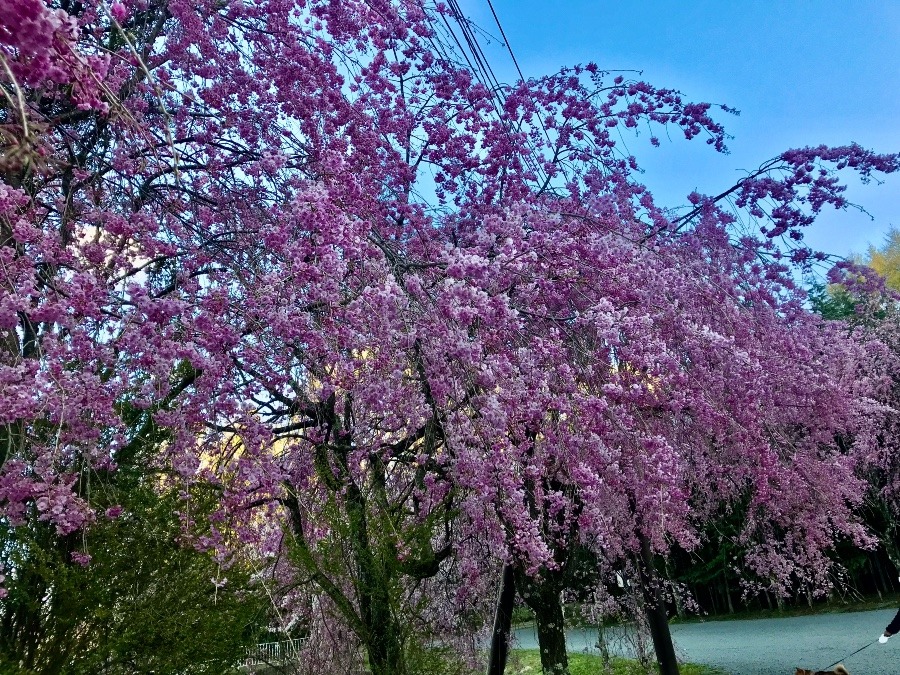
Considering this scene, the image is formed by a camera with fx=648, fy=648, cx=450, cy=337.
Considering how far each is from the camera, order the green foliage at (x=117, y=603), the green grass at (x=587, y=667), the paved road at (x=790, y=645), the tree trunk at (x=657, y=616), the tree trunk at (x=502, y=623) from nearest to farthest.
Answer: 1. the green foliage at (x=117, y=603)
2. the tree trunk at (x=502, y=623)
3. the tree trunk at (x=657, y=616)
4. the paved road at (x=790, y=645)
5. the green grass at (x=587, y=667)

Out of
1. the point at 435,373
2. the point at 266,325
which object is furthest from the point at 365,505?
the point at 266,325

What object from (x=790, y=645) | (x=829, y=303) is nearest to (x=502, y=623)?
(x=790, y=645)

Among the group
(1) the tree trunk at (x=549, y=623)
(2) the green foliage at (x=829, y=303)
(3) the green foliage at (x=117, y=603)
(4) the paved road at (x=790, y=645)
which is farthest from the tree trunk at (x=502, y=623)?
(2) the green foliage at (x=829, y=303)

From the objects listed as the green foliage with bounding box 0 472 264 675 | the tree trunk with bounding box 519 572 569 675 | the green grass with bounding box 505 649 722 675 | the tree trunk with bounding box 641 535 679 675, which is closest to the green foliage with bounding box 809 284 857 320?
the green grass with bounding box 505 649 722 675

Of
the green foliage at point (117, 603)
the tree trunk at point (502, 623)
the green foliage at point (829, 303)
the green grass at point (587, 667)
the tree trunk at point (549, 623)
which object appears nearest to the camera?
the green foliage at point (117, 603)

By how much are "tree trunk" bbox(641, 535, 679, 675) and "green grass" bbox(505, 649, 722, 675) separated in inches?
57.0

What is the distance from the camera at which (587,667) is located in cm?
Result: 1473

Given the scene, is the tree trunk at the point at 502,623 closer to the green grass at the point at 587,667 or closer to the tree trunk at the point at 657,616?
the green grass at the point at 587,667

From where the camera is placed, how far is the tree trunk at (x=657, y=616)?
9898 millimetres

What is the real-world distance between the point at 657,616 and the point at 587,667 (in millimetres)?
5390

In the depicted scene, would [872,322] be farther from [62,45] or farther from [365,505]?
[62,45]

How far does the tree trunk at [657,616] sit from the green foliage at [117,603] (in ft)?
23.2

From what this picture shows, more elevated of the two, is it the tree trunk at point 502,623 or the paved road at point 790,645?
the tree trunk at point 502,623

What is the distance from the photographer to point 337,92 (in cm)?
509
